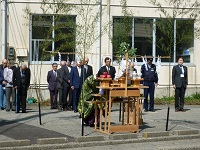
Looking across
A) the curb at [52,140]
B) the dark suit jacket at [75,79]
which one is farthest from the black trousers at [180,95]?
the curb at [52,140]

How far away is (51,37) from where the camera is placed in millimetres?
24375

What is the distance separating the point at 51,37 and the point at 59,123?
25.8 ft

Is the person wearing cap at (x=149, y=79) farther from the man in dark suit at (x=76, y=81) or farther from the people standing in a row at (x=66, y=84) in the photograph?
the man in dark suit at (x=76, y=81)

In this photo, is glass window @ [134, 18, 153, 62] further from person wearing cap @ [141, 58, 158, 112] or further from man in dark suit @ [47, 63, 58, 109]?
Answer: person wearing cap @ [141, 58, 158, 112]

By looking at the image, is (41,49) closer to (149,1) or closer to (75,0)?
(75,0)

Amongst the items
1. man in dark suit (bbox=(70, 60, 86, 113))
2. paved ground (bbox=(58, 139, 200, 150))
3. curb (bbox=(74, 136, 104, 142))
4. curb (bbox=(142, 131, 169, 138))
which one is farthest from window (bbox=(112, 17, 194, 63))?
curb (bbox=(74, 136, 104, 142))

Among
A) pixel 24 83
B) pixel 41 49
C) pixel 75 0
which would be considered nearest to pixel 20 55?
pixel 41 49

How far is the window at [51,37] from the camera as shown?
24109 mm

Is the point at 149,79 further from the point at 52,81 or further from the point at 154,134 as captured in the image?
the point at 154,134

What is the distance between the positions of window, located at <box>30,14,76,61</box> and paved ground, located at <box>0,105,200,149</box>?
3438mm

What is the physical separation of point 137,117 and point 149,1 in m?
13.8

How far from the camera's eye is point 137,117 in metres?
15.2

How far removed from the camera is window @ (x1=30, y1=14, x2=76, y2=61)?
24109 mm

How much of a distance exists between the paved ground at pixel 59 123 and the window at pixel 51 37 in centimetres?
344
